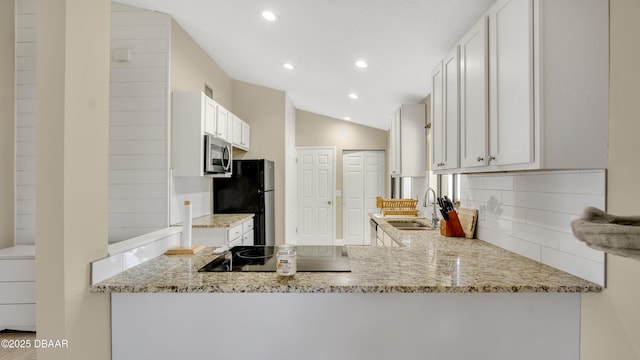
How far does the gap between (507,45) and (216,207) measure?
381 cm

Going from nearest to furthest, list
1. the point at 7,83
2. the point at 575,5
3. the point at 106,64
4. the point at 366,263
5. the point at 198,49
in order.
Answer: the point at 575,5, the point at 106,64, the point at 366,263, the point at 7,83, the point at 198,49

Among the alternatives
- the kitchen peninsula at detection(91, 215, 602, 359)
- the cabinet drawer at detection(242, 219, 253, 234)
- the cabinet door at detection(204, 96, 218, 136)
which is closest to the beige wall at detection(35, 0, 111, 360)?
the kitchen peninsula at detection(91, 215, 602, 359)

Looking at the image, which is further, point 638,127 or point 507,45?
point 507,45

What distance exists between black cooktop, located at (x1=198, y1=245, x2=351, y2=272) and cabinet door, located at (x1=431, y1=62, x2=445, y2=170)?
97 centimetres

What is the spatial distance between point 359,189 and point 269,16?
4247 mm

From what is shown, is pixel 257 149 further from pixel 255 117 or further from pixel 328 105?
pixel 328 105

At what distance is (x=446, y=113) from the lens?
215 cm

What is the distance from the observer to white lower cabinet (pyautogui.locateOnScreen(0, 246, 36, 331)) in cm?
268

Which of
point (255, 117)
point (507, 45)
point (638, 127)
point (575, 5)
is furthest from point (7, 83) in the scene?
point (638, 127)

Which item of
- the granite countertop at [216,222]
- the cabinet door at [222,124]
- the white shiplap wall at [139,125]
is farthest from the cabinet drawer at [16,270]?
the cabinet door at [222,124]

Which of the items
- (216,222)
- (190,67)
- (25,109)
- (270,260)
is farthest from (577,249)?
(25,109)

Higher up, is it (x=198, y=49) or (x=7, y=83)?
(x=198, y=49)

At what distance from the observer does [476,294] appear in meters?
1.36

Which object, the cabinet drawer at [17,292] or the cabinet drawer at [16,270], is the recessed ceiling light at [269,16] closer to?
→ the cabinet drawer at [16,270]
